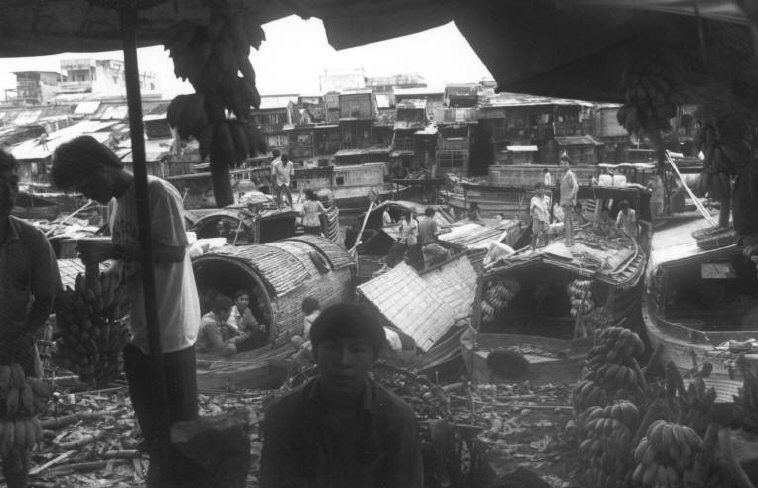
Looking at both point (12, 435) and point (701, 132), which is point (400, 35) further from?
point (12, 435)

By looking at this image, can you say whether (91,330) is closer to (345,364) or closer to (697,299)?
(345,364)

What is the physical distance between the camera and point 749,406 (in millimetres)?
2926

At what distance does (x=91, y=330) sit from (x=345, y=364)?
1.06 metres

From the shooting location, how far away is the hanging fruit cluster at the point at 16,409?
2.64 m

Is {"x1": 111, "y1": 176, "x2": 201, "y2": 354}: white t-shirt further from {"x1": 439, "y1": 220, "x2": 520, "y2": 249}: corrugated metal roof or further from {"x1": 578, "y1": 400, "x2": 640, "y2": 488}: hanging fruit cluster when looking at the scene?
{"x1": 439, "y1": 220, "x2": 520, "y2": 249}: corrugated metal roof

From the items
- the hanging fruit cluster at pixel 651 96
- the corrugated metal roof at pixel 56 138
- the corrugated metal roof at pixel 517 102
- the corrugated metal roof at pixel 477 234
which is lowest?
the corrugated metal roof at pixel 477 234

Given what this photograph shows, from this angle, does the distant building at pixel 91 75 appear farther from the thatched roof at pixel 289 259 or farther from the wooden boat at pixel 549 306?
the wooden boat at pixel 549 306

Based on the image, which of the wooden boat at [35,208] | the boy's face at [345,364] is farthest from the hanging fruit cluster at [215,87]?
the wooden boat at [35,208]

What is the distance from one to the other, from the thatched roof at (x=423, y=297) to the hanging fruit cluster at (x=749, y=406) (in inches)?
264

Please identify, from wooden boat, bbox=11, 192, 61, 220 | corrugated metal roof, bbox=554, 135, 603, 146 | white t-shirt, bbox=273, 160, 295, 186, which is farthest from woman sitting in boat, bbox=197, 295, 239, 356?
corrugated metal roof, bbox=554, 135, 603, 146

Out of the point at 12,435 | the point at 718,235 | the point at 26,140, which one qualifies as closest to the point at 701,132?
the point at 12,435

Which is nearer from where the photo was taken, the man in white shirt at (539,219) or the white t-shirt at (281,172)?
the man in white shirt at (539,219)

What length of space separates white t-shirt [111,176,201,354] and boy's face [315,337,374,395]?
2.84 feet

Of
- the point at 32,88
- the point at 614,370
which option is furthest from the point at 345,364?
the point at 32,88
